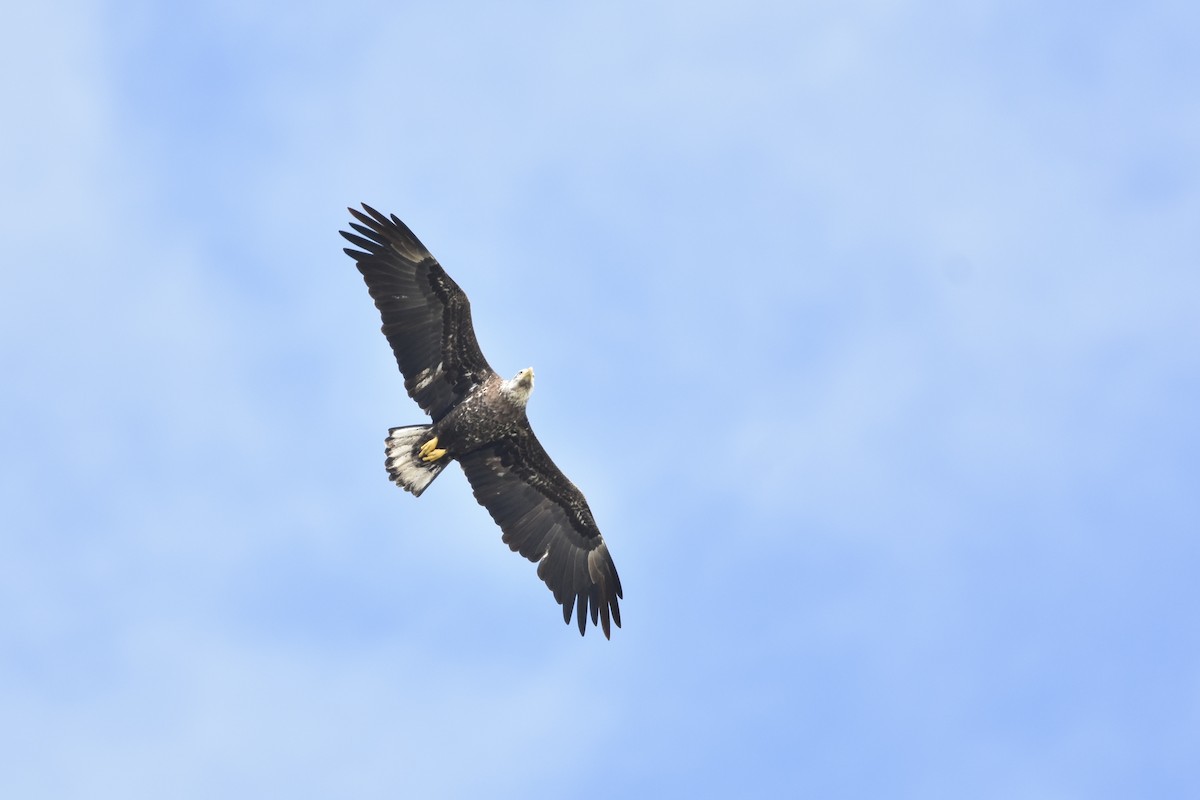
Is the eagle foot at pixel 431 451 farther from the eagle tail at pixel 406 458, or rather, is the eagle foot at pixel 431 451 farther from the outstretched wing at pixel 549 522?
the outstretched wing at pixel 549 522

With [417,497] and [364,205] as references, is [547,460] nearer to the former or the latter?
[417,497]

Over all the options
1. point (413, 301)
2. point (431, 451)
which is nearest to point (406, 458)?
point (431, 451)

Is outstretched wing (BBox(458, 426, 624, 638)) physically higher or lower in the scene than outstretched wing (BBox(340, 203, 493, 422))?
lower

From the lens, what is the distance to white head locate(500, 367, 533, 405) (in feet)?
78.5

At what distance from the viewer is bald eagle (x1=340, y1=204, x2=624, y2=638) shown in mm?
23516

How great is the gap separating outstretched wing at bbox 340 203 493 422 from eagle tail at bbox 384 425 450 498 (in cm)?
64

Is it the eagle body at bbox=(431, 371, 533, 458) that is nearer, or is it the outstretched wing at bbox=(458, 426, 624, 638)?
the eagle body at bbox=(431, 371, 533, 458)

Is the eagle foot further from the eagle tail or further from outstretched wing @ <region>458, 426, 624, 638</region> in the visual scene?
outstretched wing @ <region>458, 426, 624, 638</region>

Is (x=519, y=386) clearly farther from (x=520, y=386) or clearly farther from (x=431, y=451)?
(x=431, y=451)

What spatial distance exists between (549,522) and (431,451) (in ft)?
7.58

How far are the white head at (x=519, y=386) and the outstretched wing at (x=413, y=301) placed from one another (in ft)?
2.11

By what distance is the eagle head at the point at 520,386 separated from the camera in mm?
23938

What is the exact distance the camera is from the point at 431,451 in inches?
949

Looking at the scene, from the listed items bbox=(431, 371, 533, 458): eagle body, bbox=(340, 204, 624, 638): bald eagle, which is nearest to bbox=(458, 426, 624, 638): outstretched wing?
bbox=(340, 204, 624, 638): bald eagle
